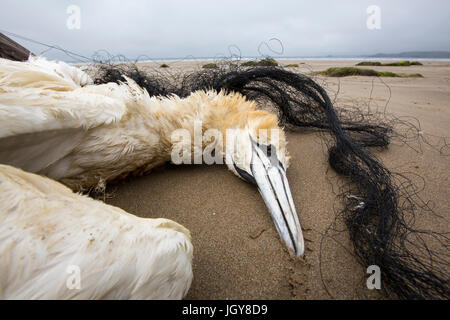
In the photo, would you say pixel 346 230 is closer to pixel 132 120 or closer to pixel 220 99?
pixel 220 99

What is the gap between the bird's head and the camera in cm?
134

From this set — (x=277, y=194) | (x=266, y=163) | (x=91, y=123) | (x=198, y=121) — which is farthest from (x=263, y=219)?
(x=91, y=123)

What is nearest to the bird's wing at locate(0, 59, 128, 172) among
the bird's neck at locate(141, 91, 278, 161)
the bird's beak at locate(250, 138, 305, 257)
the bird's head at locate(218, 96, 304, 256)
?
the bird's neck at locate(141, 91, 278, 161)

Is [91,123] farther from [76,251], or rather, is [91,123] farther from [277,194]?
[277,194]

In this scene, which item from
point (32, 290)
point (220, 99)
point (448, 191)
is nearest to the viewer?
point (32, 290)

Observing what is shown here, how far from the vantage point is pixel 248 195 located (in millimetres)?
1788

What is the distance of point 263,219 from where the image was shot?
154cm

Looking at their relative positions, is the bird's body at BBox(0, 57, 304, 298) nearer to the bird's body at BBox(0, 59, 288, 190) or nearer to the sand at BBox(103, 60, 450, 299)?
the bird's body at BBox(0, 59, 288, 190)

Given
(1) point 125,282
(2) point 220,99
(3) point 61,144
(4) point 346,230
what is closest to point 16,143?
(3) point 61,144

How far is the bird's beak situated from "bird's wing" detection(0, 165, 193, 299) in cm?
65

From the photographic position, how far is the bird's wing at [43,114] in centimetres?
104

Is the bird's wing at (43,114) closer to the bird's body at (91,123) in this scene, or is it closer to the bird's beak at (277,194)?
the bird's body at (91,123)
